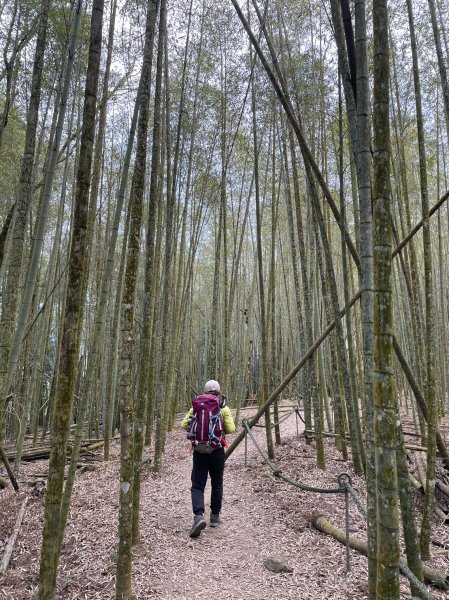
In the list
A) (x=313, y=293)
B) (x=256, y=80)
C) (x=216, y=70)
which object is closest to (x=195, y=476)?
(x=313, y=293)

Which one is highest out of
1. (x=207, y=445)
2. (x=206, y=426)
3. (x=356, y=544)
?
(x=206, y=426)

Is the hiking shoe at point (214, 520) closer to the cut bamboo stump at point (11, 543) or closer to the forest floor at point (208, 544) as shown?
the forest floor at point (208, 544)

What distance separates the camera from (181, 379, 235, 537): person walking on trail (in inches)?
123

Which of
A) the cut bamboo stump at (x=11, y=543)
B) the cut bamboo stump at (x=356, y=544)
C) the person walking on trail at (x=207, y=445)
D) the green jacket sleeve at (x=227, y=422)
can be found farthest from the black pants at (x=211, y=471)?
Answer: the cut bamboo stump at (x=11, y=543)

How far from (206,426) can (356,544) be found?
1.29m

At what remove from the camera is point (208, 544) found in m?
2.89

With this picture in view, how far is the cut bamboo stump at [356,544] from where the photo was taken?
7.25 feet

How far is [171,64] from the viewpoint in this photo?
5930 mm

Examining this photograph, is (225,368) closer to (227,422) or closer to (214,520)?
(227,422)

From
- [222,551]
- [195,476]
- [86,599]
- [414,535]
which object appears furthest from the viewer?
[195,476]

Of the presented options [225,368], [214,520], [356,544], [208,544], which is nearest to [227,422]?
[214,520]

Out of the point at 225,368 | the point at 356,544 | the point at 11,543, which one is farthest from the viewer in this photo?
the point at 225,368

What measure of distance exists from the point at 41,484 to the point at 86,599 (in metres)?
2.19

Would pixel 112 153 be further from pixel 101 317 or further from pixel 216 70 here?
pixel 101 317
